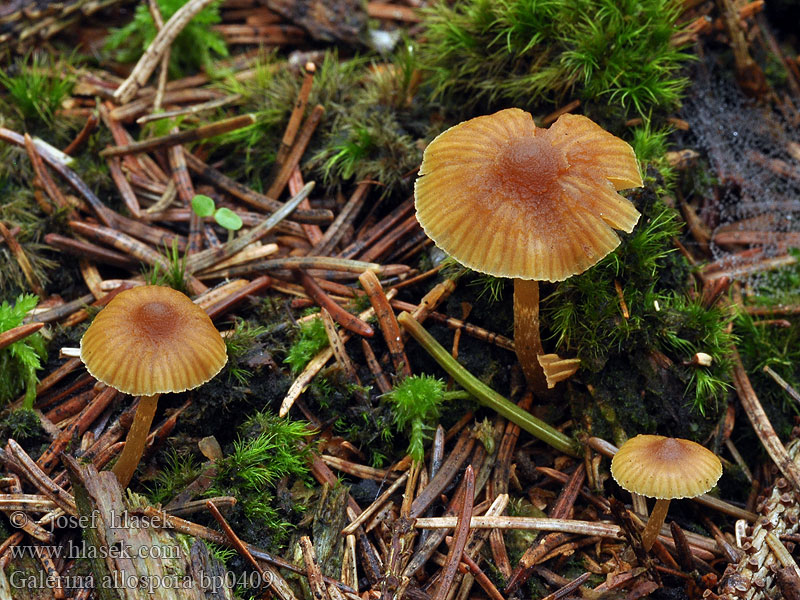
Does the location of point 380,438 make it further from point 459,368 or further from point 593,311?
point 593,311

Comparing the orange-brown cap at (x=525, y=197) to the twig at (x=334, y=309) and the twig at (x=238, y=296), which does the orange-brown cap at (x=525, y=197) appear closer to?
the twig at (x=334, y=309)

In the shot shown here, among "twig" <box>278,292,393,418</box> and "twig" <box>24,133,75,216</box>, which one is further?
"twig" <box>24,133,75,216</box>

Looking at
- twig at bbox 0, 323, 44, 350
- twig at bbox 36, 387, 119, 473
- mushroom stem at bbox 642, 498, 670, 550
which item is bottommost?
mushroom stem at bbox 642, 498, 670, 550

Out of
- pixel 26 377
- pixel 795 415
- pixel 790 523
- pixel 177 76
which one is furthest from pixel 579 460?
pixel 177 76

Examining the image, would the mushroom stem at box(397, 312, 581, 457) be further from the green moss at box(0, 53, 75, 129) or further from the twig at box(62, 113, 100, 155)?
the green moss at box(0, 53, 75, 129)

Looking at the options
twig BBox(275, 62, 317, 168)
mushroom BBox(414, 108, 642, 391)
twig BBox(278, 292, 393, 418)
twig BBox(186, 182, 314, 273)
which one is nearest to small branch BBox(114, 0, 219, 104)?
twig BBox(275, 62, 317, 168)

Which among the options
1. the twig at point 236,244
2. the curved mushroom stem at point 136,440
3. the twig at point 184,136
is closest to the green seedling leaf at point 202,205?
the twig at point 236,244
